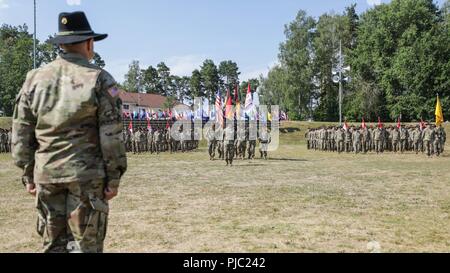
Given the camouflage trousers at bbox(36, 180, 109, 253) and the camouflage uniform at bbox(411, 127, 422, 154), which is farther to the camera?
the camouflage uniform at bbox(411, 127, 422, 154)

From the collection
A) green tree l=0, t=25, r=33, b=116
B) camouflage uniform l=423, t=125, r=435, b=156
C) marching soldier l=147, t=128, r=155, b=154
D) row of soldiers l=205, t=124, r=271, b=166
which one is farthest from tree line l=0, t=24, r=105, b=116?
camouflage uniform l=423, t=125, r=435, b=156

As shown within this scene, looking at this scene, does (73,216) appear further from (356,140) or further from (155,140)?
(155,140)

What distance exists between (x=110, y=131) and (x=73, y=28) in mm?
944

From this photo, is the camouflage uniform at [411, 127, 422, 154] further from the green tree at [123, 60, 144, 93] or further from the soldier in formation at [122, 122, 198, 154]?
the green tree at [123, 60, 144, 93]

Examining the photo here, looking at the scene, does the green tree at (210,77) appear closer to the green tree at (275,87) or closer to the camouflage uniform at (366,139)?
the green tree at (275,87)

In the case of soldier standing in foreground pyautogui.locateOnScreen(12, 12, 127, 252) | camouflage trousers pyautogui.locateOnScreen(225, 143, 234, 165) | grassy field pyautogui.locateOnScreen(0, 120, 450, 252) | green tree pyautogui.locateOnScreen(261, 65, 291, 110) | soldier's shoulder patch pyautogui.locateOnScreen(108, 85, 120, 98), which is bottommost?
grassy field pyautogui.locateOnScreen(0, 120, 450, 252)

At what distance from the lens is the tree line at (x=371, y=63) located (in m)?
53.4

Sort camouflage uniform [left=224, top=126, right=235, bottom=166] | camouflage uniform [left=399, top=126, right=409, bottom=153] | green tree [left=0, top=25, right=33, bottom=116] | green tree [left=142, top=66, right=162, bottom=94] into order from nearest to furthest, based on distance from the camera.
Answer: camouflage uniform [left=224, top=126, right=235, bottom=166], camouflage uniform [left=399, top=126, right=409, bottom=153], green tree [left=0, top=25, right=33, bottom=116], green tree [left=142, top=66, right=162, bottom=94]

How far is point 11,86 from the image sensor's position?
67.2 m

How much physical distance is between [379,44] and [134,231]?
186ft

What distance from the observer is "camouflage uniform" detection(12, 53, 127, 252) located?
353 cm

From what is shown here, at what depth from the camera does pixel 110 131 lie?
360 cm
